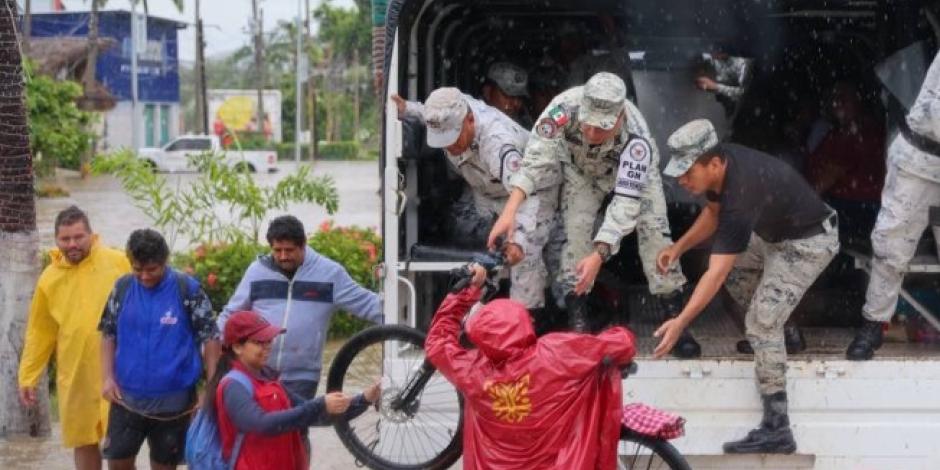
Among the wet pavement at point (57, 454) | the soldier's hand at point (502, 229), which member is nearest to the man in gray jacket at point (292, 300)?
the soldier's hand at point (502, 229)

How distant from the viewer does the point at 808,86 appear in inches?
318

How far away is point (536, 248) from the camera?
6.00 metres

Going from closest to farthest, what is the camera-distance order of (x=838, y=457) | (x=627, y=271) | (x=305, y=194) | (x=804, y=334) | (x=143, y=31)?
1. (x=838, y=457)
2. (x=804, y=334)
3. (x=627, y=271)
4. (x=305, y=194)
5. (x=143, y=31)

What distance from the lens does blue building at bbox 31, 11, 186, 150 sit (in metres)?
56.8

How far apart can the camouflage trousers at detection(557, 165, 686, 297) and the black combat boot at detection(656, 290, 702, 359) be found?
0.09 metres

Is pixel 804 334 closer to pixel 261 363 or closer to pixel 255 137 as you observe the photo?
pixel 261 363

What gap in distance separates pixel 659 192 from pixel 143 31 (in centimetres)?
5518

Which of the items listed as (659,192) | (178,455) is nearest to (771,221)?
(659,192)

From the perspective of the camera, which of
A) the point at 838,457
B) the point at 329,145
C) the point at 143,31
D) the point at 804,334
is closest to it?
the point at 838,457

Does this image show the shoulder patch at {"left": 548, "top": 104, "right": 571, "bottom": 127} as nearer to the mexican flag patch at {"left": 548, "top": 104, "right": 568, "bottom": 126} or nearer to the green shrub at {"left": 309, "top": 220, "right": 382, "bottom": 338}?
the mexican flag patch at {"left": 548, "top": 104, "right": 568, "bottom": 126}

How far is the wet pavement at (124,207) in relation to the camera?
2216cm

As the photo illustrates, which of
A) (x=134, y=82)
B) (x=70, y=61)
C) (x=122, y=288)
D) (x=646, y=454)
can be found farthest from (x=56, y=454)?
(x=134, y=82)

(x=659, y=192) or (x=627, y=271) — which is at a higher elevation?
(x=659, y=192)

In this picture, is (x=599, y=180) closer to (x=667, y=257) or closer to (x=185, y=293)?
(x=667, y=257)
